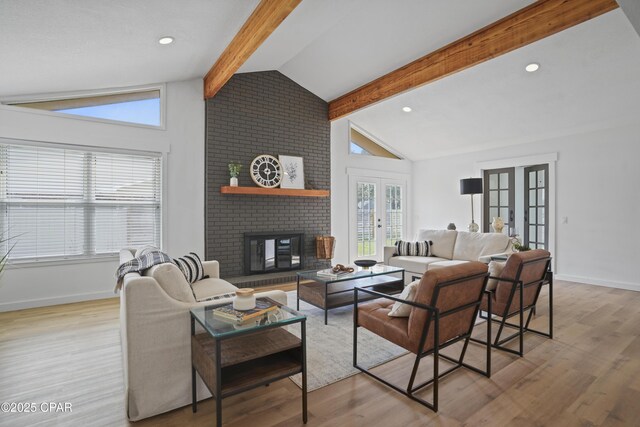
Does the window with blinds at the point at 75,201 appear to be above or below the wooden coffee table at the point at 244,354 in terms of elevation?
above

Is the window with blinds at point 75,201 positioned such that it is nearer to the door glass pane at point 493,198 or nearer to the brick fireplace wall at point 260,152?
the brick fireplace wall at point 260,152

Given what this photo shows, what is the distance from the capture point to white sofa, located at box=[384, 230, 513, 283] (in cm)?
469

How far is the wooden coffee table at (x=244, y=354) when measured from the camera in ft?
5.43

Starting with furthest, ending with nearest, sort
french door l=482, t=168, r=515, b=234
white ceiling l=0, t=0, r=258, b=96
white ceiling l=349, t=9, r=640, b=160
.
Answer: french door l=482, t=168, r=515, b=234 → white ceiling l=349, t=9, r=640, b=160 → white ceiling l=0, t=0, r=258, b=96

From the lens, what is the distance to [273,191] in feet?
18.0

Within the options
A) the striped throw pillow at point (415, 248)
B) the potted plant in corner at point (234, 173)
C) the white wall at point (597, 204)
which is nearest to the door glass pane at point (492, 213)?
the white wall at point (597, 204)

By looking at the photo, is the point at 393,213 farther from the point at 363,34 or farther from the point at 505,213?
the point at 363,34

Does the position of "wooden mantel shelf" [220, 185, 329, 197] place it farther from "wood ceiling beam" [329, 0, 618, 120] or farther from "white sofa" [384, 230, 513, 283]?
→ "wood ceiling beam" [329, 0, 618, 120]

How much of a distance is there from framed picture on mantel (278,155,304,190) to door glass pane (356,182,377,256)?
146 centimetres

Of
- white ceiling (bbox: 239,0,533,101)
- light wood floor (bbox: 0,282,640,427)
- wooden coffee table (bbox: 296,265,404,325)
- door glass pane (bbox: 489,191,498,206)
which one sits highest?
white ceiling (bbox: 239,0,533,101)

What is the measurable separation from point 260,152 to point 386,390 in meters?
4.35

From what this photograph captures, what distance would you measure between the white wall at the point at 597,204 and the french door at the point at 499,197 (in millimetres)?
524

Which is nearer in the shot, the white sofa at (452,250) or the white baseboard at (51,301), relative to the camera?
the white baseboard at (51,301)

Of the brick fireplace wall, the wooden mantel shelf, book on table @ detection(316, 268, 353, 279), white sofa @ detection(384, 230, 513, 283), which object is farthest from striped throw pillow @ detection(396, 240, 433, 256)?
book on table @ detection(316, 268, 353, 279)
